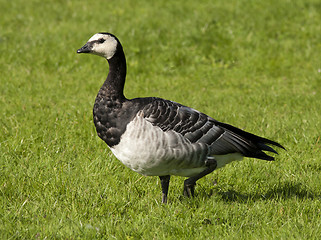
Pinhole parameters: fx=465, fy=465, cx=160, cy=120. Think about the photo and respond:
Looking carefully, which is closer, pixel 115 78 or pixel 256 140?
pixel 115 78

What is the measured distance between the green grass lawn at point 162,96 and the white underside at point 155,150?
17.8 inches

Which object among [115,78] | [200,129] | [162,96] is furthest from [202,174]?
[162,96]

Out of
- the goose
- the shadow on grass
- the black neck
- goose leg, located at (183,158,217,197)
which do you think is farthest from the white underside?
the shadow on grass

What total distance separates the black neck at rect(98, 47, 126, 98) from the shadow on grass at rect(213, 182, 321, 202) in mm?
1734

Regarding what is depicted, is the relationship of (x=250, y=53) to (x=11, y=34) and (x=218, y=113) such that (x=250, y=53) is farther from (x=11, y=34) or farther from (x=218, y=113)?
(x=11, y=34)

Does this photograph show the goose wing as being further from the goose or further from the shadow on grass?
the shadow on grass

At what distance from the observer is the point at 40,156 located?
6.07 m

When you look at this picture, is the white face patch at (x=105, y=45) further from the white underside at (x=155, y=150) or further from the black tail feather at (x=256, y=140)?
the black tail feather at (x=256, y=140)

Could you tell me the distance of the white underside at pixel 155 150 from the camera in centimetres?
467

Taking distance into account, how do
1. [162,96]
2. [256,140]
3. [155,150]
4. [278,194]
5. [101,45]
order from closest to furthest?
[155,150] < [101,45] < [256,140] < [278,194] < [162,96]

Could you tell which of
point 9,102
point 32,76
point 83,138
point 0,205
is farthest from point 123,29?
point 0,205

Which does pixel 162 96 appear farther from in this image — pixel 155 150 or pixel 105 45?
pixel 155 150

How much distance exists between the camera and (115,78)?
201 inches

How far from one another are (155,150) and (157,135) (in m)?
0.16
